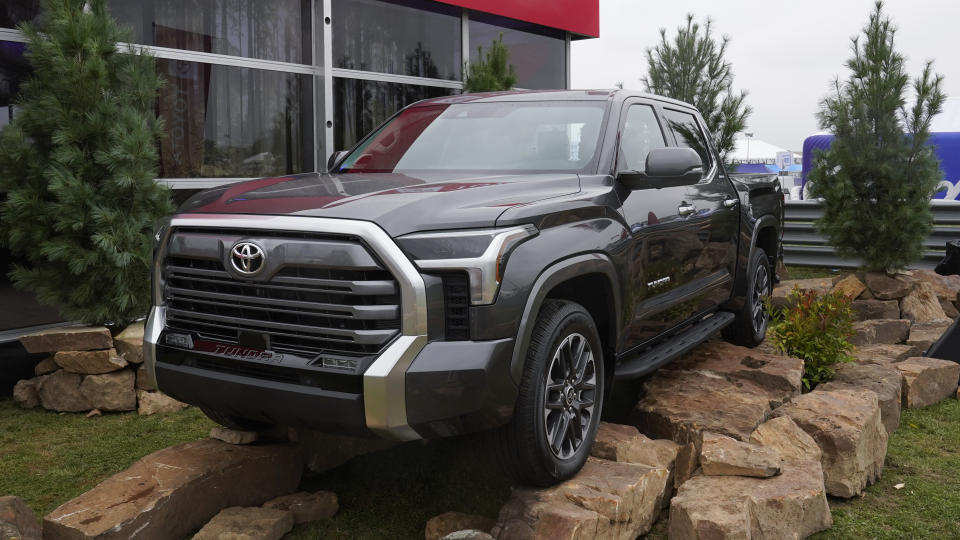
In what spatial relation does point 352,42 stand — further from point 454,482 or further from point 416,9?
point 454,482

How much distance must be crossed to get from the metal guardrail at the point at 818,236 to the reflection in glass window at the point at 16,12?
928cm

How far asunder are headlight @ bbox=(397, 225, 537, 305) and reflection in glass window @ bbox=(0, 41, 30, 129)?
4.63 m

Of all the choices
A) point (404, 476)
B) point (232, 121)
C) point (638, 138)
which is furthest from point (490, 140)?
point (232, 121)

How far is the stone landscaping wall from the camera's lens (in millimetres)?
5586

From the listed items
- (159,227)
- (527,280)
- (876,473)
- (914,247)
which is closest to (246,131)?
(159,227)

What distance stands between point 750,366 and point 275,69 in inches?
221

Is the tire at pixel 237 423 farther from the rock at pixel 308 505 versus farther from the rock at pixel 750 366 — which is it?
the rock at pixel 750 366

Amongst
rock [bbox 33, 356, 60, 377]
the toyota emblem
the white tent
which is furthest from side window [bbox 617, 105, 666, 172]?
the white tent

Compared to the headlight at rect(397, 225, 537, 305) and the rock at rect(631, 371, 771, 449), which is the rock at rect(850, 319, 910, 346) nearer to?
the rock at rect(631, 371, 771, 449)

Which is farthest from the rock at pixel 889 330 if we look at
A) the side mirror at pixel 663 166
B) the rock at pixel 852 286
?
the side mirror at pixel 663 166

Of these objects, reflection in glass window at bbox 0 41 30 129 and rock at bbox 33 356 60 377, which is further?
reflection in glass window at bbox 0 41 30 129

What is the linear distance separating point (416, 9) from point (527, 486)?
25.2 ft

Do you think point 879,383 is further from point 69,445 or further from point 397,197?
point 69,445

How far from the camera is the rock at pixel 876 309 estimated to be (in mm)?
8820
